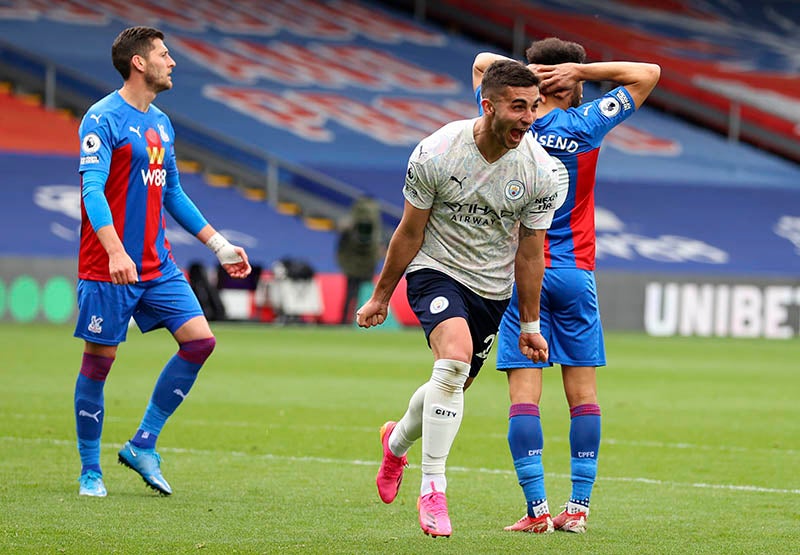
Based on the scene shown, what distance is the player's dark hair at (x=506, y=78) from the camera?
5.74 m

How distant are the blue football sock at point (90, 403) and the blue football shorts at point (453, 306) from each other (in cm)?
188

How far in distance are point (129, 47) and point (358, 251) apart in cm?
1755

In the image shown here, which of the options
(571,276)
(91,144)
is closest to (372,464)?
(571,276)

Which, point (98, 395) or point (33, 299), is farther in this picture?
point (33, 299)

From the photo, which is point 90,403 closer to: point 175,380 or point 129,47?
point 175,380

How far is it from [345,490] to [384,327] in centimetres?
1733

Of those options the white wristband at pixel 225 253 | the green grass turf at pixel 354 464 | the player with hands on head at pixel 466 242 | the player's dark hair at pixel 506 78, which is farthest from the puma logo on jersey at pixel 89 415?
the player's dark hair at pixel 506 78

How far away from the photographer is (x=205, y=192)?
28859mm

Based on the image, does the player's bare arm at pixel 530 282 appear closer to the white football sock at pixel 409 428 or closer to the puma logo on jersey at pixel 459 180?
the puma logo on jersey at pixel 459 180

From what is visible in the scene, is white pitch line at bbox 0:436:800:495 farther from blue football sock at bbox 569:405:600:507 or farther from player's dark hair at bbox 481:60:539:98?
player's dark hair at bbox 481:60:539:98

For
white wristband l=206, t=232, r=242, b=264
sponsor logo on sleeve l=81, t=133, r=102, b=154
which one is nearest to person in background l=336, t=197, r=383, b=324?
white wristband l=206, t=232, r=242, b=264

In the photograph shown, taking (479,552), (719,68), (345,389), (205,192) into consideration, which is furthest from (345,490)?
(719,68)

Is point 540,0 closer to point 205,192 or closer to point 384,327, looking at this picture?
point 205,192

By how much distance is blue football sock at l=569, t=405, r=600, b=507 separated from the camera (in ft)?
21.4
